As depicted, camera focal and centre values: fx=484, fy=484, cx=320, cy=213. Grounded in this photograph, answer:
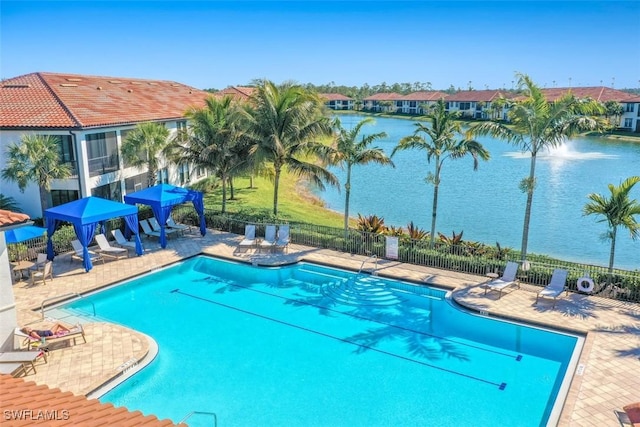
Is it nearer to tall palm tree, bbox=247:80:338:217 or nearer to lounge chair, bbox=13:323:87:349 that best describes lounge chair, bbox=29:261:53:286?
lounge chair, bbox=13:323:87:349

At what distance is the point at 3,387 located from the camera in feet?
21.9

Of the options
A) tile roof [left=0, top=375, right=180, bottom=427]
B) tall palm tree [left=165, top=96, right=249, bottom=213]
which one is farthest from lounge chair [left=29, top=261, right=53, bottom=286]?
tile roof [left=0, top=375, right=180, bottom=427]

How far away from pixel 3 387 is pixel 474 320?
496 inches

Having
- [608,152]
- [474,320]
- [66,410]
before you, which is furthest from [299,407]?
[608,152]

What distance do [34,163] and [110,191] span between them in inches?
221

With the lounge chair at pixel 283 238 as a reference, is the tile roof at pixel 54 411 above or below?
above

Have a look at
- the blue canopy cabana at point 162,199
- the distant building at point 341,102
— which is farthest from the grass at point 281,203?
the distant building at point 341,102

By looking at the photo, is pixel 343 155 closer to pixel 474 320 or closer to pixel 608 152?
pixel 474 320

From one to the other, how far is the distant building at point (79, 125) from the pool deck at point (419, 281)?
18.4 ft

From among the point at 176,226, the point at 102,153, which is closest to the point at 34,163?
the point at 102,153

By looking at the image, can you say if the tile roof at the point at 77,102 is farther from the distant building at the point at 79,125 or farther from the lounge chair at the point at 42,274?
the lounge chair at the point at 42,274

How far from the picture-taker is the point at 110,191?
26.4 metres

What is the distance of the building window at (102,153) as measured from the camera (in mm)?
24312

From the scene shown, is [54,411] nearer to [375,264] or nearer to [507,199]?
[375,264]
